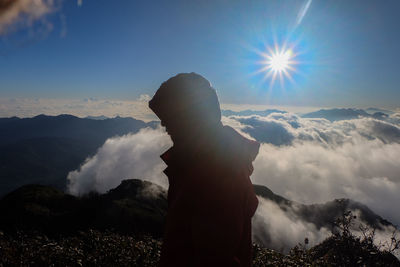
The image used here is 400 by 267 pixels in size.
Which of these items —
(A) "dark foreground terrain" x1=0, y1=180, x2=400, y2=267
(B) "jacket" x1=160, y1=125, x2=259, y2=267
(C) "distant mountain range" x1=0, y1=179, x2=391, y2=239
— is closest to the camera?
(B) "jacket" x1=160, y1=125, x2=259, y2=267

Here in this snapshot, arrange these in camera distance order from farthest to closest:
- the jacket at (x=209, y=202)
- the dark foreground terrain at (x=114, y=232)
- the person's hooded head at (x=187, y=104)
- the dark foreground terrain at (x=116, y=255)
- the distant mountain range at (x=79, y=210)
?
the distant mountain range at (x=79, y=210) → the dark foreground terrain at (x=114, y=232) → the dark foreground terrain at (x=116, y=255) → the person's hooded head at (x=187, y=104) → the jacket at (x=209, y=202)

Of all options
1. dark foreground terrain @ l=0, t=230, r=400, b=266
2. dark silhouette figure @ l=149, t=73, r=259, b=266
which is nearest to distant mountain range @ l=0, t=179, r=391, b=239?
A: dark foreground terrain @ l=0, t=230, r=400, b=266

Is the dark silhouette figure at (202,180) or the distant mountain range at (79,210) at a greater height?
the dark silhouette figure at (202,180)

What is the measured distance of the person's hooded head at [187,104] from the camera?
5.26ft

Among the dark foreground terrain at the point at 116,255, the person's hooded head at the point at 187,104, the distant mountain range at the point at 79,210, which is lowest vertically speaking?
the distant mountain range at the point at 79,210

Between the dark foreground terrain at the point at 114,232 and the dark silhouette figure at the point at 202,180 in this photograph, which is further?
the dark foreground terrain at the point at 114,232

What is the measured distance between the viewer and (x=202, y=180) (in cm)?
142

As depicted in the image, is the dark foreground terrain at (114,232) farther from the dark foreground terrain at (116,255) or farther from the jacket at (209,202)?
the jacket at (209,202)

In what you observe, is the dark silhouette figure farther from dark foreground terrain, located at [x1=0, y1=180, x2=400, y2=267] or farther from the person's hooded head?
dark foreground terrain, located at [x1=0, y1=180, x2=400, y2=267]

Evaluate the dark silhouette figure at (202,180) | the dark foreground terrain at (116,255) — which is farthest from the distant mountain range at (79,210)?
the dark silhouette figure at (202,180)

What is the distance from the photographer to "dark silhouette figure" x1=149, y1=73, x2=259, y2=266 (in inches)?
49.9

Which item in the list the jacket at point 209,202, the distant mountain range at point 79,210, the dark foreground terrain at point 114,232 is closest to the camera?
the jacket at point 209,202

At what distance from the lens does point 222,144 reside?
5.01 feet

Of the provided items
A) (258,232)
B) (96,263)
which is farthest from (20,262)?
(258,232)
